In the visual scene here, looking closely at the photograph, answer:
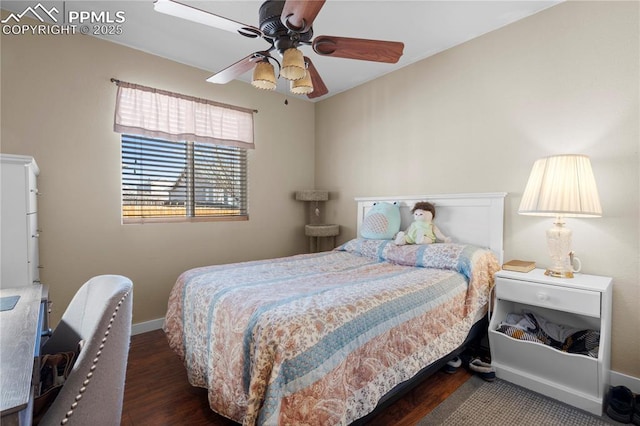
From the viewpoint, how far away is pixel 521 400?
1.85 m

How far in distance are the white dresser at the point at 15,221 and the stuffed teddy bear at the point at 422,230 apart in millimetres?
2564

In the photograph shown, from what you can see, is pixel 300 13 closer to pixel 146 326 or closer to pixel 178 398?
pixel 178 398

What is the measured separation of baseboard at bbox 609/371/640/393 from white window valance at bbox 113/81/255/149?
358 centimetres

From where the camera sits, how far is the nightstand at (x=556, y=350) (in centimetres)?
172

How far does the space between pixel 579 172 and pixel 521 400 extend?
1428mm

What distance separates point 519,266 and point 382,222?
3.88 feet

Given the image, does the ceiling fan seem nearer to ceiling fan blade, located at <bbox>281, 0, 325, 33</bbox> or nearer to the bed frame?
ceiling fan blade, located at <bbox>281, 0, 325, 33</bbox>

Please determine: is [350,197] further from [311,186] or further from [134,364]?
[134,364]

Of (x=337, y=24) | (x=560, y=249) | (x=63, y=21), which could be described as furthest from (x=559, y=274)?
(x=63, y=21)

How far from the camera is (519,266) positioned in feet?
7.04

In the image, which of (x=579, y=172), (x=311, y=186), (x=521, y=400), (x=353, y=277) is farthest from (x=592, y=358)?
(x=311, y=186)

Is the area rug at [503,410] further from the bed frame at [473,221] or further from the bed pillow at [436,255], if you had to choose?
the bed pillow at [436,255]

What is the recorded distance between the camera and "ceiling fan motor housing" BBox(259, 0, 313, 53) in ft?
4.78

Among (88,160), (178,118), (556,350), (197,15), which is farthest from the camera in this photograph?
(178,118)
